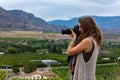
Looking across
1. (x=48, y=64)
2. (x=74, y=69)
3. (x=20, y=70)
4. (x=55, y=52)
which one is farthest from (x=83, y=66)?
(x=55, y=52)

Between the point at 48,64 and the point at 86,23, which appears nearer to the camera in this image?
the point at 86,23

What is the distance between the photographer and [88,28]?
467 cm

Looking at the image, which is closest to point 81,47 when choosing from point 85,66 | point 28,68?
point 85,66

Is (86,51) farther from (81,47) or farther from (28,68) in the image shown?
(28,68)

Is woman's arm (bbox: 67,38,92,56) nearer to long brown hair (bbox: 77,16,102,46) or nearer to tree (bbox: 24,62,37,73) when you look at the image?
long brown hair (bbox: 77,16,102,46)

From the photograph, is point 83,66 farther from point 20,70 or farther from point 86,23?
point 20,70

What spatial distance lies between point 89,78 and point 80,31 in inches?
Result: 21.3

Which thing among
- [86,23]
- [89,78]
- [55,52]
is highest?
[86,23]

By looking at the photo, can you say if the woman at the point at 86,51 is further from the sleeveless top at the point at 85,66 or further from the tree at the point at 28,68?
the tree at the point at 28,68

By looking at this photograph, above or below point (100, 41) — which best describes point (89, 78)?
below

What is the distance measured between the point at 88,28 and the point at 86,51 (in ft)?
0.86

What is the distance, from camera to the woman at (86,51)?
463cm

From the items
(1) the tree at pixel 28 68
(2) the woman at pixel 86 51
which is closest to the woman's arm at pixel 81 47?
(2) the woman at pixel 86 51

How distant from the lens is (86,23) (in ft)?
15.2
